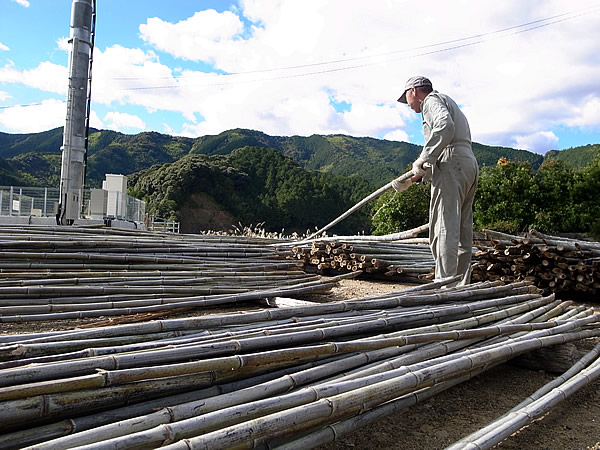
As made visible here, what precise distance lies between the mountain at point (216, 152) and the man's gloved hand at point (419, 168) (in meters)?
42.1

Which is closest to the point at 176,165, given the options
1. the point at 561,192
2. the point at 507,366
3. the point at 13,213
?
the point at 13,213

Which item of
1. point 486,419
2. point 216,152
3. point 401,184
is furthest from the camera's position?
point 216,152

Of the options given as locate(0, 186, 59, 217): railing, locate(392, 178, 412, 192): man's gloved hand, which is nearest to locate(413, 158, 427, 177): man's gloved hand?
locate(392, 178, 412, 192): man's gloved hand

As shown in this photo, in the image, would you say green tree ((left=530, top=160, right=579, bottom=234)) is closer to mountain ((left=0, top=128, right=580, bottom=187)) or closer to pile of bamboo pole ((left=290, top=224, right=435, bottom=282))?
pile of bamboo pole ((left=290, top=224, right=435, bottom=282))

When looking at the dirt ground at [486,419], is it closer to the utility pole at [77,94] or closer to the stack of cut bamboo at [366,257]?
the stack of cut bamboo at [366,257]

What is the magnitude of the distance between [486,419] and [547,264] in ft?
10.4

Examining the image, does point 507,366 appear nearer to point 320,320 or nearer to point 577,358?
point 577,358

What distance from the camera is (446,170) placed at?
13.1 ft

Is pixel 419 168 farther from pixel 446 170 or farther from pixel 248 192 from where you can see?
pixel 248 192

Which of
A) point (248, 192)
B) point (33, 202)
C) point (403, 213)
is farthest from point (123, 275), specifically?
point (248, 192)

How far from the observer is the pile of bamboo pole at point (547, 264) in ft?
15.4

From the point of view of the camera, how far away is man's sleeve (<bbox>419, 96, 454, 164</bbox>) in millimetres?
3822

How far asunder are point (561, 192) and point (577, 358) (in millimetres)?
18173

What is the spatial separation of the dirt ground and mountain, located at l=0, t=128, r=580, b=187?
1722 inches
